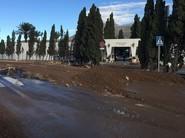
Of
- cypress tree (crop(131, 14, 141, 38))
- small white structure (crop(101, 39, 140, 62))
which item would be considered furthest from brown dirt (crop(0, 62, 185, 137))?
cypress tree (crop(131, 14, 141, 38))

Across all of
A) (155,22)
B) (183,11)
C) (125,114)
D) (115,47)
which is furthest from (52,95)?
(115,47)

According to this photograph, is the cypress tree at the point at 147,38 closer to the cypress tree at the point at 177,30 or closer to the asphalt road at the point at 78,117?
the cypress tree at the point at 177,30

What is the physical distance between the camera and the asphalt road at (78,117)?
36.8 feet

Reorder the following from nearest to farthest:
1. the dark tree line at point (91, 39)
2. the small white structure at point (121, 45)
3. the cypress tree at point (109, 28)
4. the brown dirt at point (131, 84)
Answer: the brown dirt at point (131, 84) → the dark tree line at point (91, 39) → the small white structure at point (121, 45) → the cypress tree at point (109, 28)

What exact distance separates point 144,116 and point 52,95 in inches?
256

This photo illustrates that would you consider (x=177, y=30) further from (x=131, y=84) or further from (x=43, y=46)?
(x=43, y=46)

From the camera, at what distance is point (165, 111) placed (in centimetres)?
1577

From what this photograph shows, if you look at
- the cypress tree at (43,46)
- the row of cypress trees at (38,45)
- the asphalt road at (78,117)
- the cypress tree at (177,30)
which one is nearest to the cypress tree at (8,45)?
the row of cypress trees at (38,45)

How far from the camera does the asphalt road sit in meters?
11.2

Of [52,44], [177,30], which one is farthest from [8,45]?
[177,30]

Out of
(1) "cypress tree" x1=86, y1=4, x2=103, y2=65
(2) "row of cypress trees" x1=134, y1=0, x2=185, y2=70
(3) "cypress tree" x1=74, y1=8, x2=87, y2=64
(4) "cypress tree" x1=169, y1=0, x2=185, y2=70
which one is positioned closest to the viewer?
(4) "cypress tree" x1=169, y1=0, x2=185, y2=70

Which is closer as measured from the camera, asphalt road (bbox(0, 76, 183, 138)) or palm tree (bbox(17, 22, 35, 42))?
asphalt road (bbox(0, 76, 183, 138))

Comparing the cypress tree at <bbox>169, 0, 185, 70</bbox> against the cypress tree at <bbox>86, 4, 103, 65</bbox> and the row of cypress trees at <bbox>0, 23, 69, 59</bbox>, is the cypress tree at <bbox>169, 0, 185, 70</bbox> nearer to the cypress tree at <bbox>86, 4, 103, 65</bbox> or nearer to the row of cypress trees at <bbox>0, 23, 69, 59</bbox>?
the cypress tree at <bbox>86, 4, 103, 65</bbox>

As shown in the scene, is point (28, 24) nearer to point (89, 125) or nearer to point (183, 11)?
point (183, 11)
